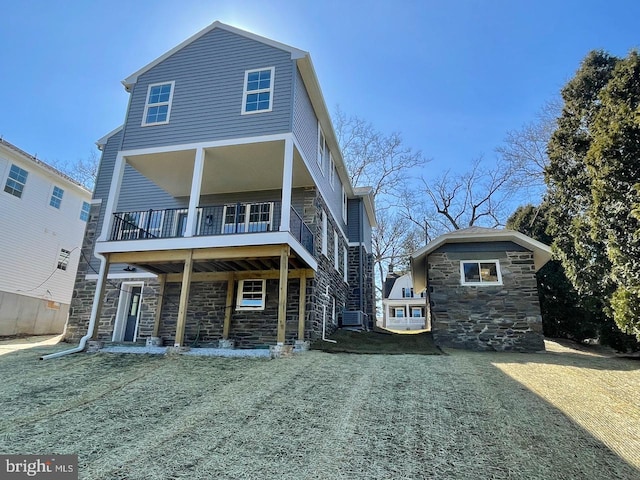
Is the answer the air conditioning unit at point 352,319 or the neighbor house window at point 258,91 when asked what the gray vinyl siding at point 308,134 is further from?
the air conditioning unit at point 352,319

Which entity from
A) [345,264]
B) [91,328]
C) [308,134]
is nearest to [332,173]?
[308,134]

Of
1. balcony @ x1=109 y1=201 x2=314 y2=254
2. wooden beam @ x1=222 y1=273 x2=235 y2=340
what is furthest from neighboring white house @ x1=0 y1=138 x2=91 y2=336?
wooden beam @ x1=222 y1=273 x2=235 y2=340

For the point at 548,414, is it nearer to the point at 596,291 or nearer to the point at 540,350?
the point at 540,350

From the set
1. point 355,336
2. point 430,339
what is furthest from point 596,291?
point 355,336

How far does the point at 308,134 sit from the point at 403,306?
21.9 m

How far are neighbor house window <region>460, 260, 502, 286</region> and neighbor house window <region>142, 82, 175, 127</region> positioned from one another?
9.96 m

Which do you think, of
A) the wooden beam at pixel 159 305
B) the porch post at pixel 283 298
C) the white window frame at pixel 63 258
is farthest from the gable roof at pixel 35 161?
the porch post at pixel 283 298

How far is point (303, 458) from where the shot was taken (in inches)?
143

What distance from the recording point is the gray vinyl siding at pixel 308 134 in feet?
31.9

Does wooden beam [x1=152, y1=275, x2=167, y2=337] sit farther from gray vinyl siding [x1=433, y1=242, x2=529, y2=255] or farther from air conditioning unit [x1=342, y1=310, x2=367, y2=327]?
gray vinyl siding [x1=433, y1=242, x2=529, y2=255]

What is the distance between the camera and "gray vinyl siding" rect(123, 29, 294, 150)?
9477mm

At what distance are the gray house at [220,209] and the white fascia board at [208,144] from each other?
0.10 feet

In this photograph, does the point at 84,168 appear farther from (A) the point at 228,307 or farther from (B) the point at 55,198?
(A) the point at 228,307

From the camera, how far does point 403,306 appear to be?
29547 mm
